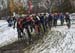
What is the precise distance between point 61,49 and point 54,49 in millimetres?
38

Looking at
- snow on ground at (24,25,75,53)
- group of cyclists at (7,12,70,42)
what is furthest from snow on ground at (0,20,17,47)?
snow on ground at (24,25,75,53)

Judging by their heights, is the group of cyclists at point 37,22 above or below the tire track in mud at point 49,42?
Result: above

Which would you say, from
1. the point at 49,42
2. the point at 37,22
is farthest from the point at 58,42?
the point at 37,22

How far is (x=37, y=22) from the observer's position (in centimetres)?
175

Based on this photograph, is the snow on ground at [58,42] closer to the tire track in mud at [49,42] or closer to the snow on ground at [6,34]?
the tire track in mud at [49,42]

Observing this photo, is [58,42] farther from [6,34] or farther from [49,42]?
[6,34]

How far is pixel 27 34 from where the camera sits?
1.71 m

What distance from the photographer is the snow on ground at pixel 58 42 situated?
62.7 inches

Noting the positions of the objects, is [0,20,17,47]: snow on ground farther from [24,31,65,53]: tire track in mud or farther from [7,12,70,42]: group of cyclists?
[24,31,65,53]: tire track in mud

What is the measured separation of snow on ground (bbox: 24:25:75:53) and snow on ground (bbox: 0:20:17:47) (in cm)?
14

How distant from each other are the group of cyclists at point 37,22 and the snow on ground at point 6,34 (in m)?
0.03

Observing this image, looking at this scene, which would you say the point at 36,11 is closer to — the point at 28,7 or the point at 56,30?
the point at 28,7

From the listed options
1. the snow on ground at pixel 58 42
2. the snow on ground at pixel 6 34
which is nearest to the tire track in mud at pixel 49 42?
the snow on ground at pixel 58 42

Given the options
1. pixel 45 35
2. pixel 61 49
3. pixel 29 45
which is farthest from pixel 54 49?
pixel 45 35
